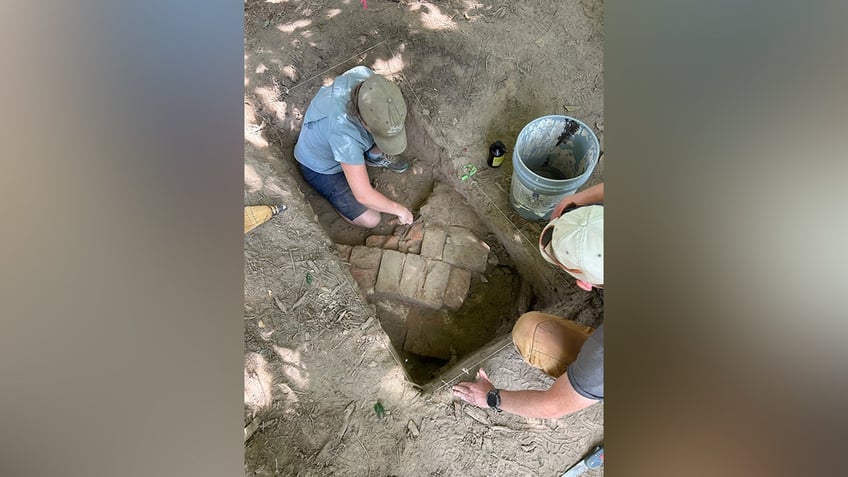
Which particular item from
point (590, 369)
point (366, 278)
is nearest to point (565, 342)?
point (590, 369)

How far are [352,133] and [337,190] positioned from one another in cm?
70

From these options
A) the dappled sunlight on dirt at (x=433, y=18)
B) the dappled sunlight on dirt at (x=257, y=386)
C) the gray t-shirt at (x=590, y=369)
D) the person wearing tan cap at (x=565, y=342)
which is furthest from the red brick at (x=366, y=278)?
the dappled sunlight on dirt at (x=433, y=18)

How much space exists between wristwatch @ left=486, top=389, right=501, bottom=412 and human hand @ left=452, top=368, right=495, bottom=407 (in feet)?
0.12

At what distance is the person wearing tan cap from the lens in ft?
6.13

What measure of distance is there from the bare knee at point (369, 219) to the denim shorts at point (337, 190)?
0.12 ft

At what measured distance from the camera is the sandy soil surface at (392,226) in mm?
2578

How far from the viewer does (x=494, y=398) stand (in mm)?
2504

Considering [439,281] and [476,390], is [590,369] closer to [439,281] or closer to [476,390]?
[476,390]

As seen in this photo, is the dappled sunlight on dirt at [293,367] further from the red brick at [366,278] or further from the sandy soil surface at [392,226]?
the red brick at [366,278]
